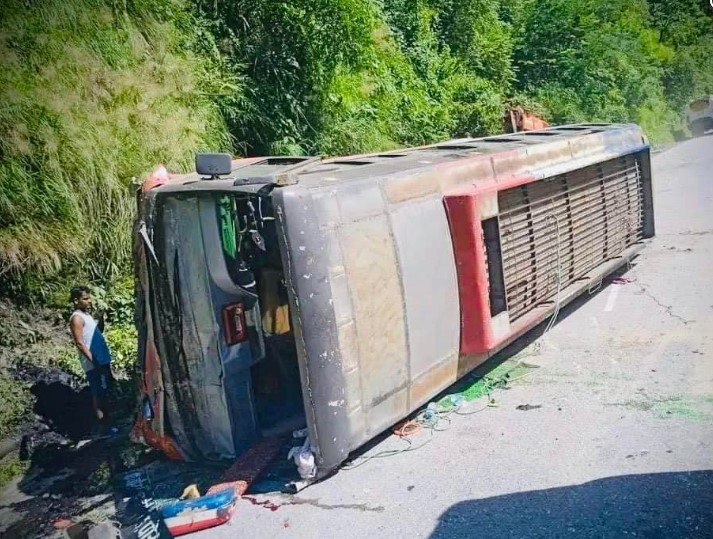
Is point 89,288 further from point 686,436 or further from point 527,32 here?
point 527,32

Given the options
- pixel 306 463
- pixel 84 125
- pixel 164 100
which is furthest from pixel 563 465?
pixel 164 100

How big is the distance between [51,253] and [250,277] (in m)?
2.69

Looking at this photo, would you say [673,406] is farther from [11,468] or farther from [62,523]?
[11,468]

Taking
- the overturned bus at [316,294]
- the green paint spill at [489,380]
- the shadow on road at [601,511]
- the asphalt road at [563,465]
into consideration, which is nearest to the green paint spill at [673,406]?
the asphalt road at [563,465]

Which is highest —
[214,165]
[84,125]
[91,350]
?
[84,125]

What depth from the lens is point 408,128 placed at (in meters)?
12.5

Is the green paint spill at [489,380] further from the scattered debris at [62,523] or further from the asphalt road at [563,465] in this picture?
the scattered debris at [62,523]

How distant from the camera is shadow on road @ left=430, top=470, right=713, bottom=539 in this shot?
320 centimetres

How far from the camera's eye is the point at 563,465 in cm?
387

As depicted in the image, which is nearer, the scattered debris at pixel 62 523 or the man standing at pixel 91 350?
the scattered debris at pixel 62 523

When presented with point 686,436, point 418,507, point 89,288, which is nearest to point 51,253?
point 89,288

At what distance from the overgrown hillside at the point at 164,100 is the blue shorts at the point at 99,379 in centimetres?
67

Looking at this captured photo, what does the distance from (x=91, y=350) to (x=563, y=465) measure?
3.92 meters

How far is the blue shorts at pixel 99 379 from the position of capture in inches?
210
